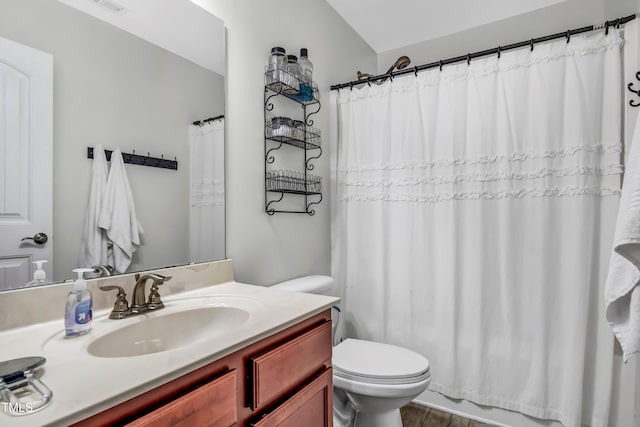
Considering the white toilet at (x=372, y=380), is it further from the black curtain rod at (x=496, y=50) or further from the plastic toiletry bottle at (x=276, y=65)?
the black curtain rod at (x=496, y=50)

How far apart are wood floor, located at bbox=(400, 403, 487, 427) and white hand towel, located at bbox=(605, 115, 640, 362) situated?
1201 mm

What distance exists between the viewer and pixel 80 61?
101 cm

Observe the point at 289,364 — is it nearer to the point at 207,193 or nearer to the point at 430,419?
the point at 207,193

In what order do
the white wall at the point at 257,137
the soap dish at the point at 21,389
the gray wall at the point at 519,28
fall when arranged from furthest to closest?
1. the gray wall at the point at 519,28
2. the white wall at the point at 257,137
3. the soap dish at the point at 21,389

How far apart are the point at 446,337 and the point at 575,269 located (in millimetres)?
728

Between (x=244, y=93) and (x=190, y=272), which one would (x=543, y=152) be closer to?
(x=244, y=93)

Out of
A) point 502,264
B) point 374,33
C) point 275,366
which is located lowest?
point 275,366

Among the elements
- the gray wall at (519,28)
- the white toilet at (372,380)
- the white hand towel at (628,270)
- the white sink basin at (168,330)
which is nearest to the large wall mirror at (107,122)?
the white sink basin at (168,330)

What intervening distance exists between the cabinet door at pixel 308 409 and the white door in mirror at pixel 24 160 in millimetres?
758

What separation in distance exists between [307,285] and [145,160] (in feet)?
3.14

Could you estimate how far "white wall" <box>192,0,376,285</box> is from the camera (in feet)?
4.98

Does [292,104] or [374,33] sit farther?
[374,33]

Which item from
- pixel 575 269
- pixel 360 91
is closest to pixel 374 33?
pixel 360 91

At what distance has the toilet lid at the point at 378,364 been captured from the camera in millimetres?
1397
